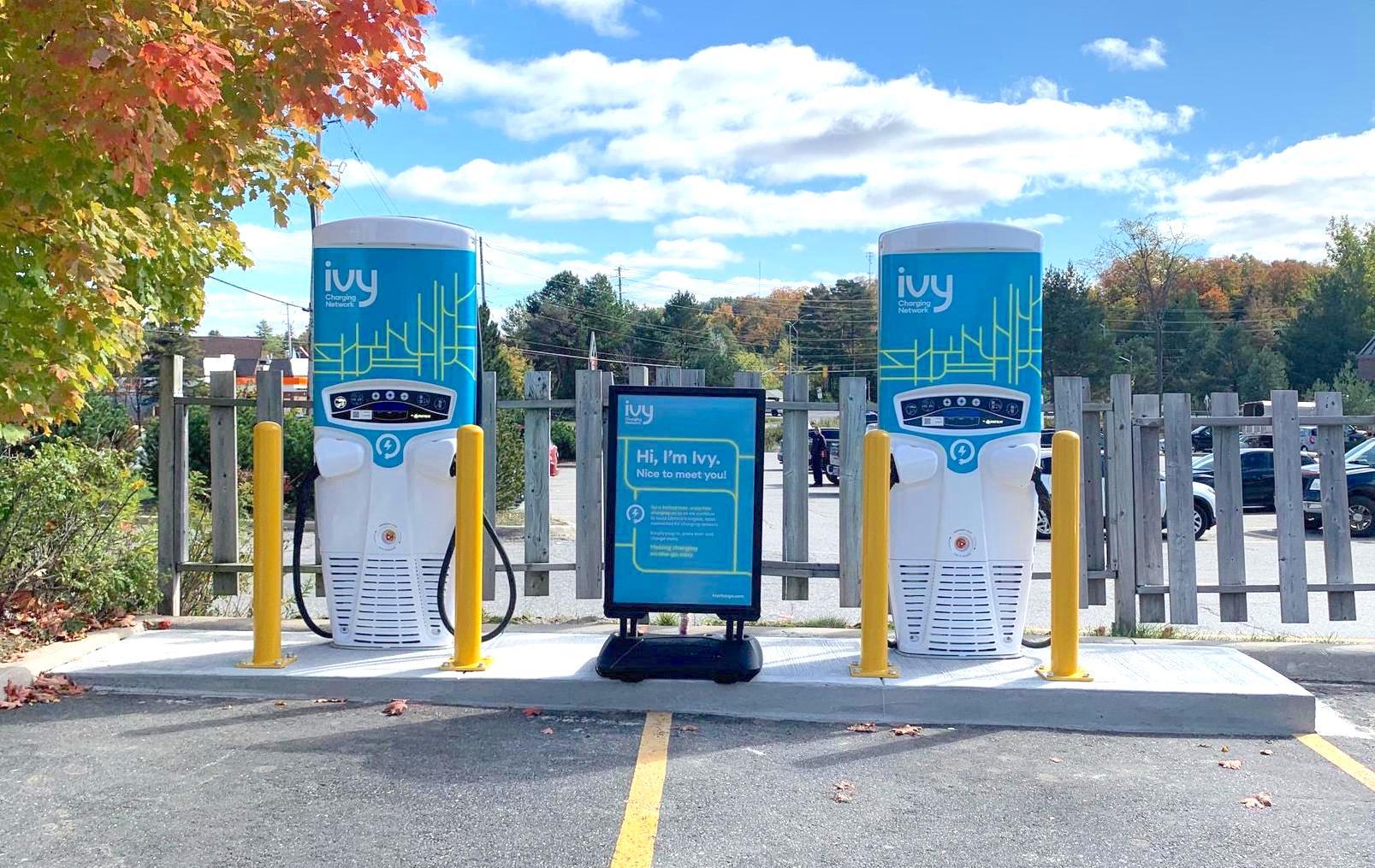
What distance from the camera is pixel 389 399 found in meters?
6.16

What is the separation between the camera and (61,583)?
6.80m

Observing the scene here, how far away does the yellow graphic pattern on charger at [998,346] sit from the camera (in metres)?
6.02

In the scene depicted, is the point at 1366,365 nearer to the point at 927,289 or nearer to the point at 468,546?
the point at 927,289

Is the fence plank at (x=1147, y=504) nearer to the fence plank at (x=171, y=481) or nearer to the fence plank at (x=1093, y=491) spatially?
the fence plank at (x=1093, y=491)

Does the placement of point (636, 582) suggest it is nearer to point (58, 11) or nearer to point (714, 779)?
point (714, 779)

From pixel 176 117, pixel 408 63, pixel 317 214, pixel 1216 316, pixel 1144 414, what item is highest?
pixel 1216 316

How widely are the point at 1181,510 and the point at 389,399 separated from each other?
16.1 ft

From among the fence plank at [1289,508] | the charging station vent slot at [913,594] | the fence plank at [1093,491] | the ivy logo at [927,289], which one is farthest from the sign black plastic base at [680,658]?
the fence plank at [1289,508]

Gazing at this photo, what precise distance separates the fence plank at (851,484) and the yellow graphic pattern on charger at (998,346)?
3.30 ft

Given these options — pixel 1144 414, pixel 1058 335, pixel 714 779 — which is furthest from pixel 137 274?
pixel 1058 335

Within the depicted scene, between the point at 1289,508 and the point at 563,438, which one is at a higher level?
the point at 563,438

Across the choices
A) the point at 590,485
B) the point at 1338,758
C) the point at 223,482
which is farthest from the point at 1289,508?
the point at 223,482

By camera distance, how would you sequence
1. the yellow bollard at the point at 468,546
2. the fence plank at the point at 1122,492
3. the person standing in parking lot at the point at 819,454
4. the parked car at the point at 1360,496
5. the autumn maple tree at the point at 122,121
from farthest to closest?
the person standing in parking lot at the point at 819,454 → the parked car at the point at 1360,496 → the fence plank at the point at 1122,492 → the yellow bollard at the point at 468,546 → the autumn maple tree at the point at 122,121

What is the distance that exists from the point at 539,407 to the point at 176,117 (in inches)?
103
